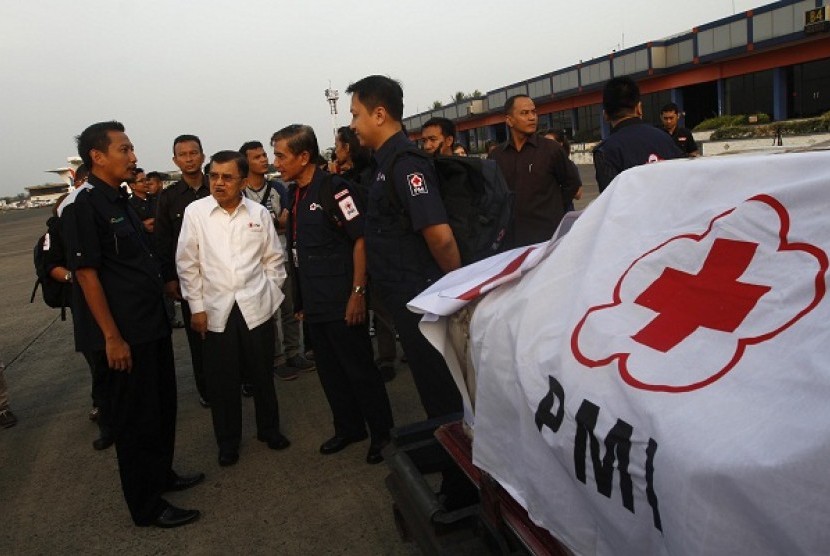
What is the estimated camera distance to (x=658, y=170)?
1786 mm

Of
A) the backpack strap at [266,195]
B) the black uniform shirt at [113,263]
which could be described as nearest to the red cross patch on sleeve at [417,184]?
the black uniform shirt at [113,263]

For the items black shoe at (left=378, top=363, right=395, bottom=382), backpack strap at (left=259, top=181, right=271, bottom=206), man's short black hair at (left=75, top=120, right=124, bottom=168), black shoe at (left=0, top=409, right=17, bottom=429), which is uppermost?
man's short black hair at (left=75, top=120, right=124, bottom=168)

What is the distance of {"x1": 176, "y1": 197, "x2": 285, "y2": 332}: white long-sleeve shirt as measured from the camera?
360cm

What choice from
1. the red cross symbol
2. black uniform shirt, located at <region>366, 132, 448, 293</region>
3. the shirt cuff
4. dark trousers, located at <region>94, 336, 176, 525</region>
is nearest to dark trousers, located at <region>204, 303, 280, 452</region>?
the shirt cuff

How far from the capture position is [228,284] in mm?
3607

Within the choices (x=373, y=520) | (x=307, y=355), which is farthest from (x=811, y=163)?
(x=307, y=355)

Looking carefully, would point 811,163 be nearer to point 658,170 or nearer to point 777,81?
point 658,170

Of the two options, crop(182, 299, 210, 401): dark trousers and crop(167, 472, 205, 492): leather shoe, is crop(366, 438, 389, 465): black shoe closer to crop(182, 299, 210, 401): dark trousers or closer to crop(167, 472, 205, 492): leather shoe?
crop(167, 472, 205, 492): leather shoe

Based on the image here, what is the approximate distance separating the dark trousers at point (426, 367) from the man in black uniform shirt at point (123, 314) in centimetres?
123

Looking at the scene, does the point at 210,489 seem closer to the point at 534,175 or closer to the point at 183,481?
the point at 183,481

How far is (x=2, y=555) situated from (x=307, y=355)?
286cm

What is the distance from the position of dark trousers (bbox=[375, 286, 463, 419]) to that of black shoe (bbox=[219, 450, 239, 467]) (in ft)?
4.64

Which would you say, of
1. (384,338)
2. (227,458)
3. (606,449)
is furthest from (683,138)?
(606,449)

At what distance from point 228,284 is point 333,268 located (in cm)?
62
